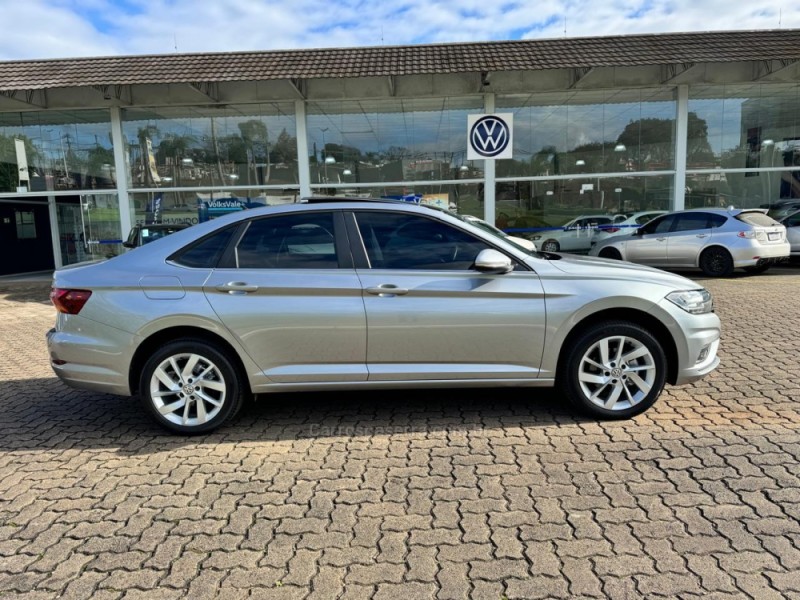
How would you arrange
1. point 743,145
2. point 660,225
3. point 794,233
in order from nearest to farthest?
point 660,225, point 794,233, point 743,145

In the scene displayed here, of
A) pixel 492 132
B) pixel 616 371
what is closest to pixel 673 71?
pixel 492 132

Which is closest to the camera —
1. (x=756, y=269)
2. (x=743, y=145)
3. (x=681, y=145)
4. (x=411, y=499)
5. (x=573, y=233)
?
(x=411, y=499)

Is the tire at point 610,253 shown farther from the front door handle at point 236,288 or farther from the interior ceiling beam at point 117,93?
the interior ceiling beam at point 117,93

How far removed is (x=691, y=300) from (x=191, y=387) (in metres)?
3.62

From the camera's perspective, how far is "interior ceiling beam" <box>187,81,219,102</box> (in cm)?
1399

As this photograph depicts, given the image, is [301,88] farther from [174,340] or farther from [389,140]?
[174,340]

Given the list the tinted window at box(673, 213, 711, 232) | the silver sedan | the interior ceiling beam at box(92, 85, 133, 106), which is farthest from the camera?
the interior ceiling beam at box(92, 85, 133, 106)

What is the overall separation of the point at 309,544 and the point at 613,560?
142 centimetres

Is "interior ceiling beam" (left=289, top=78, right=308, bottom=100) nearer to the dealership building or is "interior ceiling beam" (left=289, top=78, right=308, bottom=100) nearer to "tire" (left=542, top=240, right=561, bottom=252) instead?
the dealership building

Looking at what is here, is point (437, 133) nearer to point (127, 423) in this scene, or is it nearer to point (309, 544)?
point (127, 423)

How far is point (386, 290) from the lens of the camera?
12.6 ft

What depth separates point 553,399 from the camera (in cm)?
457

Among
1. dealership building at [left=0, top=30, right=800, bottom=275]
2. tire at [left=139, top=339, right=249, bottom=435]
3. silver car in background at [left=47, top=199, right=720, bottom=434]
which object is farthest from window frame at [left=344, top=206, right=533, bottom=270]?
dealership building at [left=0, top=30, right=800, bottom=275]

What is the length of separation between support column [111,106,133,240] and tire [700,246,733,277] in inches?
562
